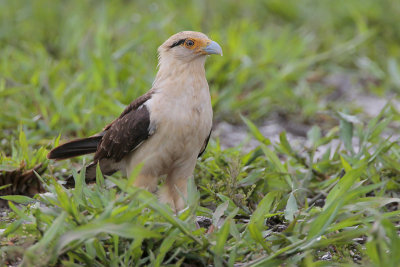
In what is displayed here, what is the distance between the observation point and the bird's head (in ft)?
12.6

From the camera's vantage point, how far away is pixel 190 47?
3.86m

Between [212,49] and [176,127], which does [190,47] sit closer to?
[212,49]

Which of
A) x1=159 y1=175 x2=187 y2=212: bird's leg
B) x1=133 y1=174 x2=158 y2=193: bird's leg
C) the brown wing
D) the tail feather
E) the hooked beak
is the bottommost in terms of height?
x1=159 y1=175 x2=187 y2=212: bird's leg

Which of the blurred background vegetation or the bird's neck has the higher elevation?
the bird's neck

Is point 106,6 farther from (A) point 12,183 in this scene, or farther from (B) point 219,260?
(B) point 219,260

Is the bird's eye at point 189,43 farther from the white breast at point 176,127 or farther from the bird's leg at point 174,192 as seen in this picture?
the bird's leg at point 174,192

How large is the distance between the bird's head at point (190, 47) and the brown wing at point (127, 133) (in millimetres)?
340

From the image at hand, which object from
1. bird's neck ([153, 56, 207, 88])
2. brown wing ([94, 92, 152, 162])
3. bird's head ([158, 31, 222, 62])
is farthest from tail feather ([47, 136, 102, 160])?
bird's head ([158, 31, 222, 62])

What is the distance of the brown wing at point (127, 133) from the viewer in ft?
11.7

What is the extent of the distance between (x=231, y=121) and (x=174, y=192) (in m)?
1.96

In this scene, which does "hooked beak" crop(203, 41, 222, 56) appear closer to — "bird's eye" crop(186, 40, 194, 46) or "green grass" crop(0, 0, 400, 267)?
"bird's eye" crop(186, 40, 194, 46)

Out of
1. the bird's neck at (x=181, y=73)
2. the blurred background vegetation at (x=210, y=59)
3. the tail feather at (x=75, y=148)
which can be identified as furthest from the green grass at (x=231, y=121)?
the bird's neck at (x=181, y=73)

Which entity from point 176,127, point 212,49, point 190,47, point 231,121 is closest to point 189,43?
point 190,47

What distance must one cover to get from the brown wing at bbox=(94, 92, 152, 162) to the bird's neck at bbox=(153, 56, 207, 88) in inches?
6.2
